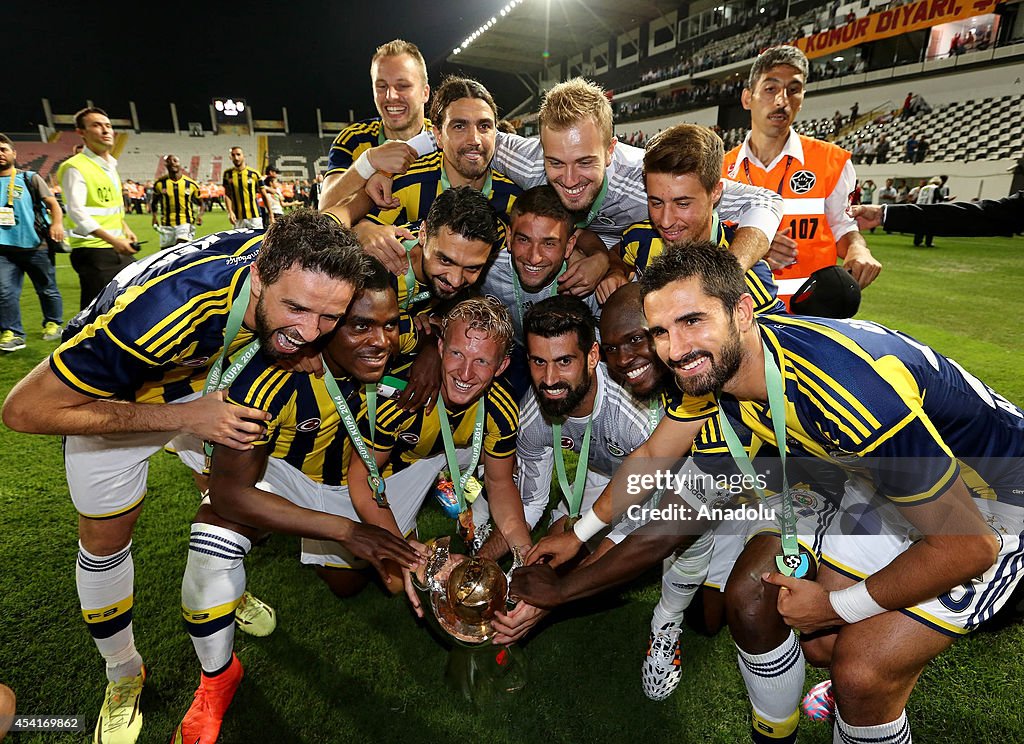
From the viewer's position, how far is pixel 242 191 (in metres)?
12.1

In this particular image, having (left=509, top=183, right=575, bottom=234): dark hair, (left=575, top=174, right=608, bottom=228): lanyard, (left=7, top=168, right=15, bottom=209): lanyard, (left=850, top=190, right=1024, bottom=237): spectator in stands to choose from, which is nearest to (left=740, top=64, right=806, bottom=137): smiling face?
(left=850, top=190, right=1024, bottom=237): spectator in stands

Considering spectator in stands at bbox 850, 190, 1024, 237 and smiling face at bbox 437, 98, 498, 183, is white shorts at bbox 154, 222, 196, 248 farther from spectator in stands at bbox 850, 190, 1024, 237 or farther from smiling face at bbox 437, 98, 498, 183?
spectator in stands at bbox 850, 190, 1024, 237

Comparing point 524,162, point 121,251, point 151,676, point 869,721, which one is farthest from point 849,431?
point 121,251

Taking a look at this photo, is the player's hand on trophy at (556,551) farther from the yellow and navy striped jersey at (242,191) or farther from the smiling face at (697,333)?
the yellow and navy striped jersey at (242,191)

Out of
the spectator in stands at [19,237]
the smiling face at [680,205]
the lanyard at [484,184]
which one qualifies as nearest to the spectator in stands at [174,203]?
the spectator in stands at [19,237]

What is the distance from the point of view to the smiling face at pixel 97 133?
5879 millimetres

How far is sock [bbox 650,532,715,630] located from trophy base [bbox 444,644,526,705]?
715mm

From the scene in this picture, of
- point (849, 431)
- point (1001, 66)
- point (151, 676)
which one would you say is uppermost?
point (1001, 66)

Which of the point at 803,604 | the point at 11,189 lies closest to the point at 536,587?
the point at 803,604

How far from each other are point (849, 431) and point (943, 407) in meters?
0.38

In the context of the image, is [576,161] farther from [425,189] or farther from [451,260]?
[425,189]

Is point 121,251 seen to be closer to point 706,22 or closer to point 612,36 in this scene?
point 706,22

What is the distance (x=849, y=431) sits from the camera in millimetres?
1817

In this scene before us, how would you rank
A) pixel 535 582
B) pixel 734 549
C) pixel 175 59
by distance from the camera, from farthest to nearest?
pixel 175 59, pixel 734 549, pixel 535 582
